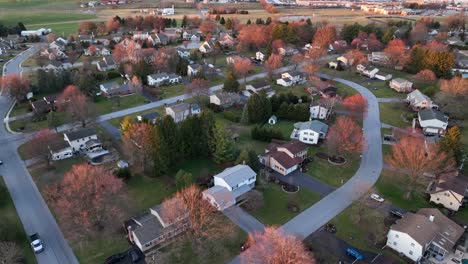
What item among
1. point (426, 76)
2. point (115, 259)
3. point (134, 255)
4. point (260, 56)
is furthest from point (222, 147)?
point (426, 76)

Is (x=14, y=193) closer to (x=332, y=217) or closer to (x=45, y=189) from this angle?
(x=45, y=189)

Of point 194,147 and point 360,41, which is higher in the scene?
point 360,41

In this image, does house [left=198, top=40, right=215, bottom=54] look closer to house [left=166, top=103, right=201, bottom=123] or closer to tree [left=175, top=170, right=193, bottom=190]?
house [left=166, top=103, right=201, bottom=123]

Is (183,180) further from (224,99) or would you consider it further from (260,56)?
(260,56)

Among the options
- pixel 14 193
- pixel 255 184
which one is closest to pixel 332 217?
pixel 255 184

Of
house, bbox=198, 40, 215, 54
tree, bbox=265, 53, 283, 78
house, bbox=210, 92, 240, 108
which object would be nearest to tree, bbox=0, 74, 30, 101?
house, bbox=210, 92, 240, 108

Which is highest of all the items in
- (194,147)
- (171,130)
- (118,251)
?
Answer: (171,130)
